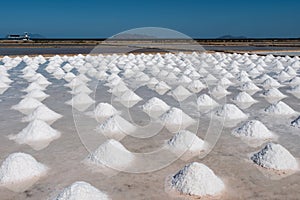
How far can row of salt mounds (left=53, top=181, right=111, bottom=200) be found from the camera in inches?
125

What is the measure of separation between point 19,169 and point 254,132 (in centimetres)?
330

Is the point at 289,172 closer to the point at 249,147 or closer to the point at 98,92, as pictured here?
the point at 249,147

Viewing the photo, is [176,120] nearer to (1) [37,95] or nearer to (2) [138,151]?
(2) [138,151]

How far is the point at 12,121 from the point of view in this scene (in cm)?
612

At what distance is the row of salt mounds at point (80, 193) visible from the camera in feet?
10.4

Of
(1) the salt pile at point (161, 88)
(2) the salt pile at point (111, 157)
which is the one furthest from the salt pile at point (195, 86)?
Result: (2) the salt pile at point (111, 157)

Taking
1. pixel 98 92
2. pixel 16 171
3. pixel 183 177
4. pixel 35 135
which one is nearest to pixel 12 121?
pixel 35 135

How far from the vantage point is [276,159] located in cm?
Answer: 400

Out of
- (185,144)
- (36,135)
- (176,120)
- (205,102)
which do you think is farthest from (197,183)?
(205,102)

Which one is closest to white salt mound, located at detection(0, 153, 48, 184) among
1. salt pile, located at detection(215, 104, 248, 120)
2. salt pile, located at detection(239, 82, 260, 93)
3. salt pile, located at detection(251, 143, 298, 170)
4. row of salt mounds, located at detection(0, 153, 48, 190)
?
row of salt mounds, located at detection(0, 153, 48, 190)

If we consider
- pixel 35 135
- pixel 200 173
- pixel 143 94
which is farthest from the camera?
pixel 143 94

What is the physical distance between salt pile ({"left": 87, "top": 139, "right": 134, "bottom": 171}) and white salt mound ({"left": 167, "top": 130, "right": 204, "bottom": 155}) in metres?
0.63

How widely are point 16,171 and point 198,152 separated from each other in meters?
2.24

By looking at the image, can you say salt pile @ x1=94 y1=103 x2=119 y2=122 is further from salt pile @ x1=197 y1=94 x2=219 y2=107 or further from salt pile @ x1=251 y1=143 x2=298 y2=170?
salt pile @ x1=251 y1=143 x2=298 y2=170
